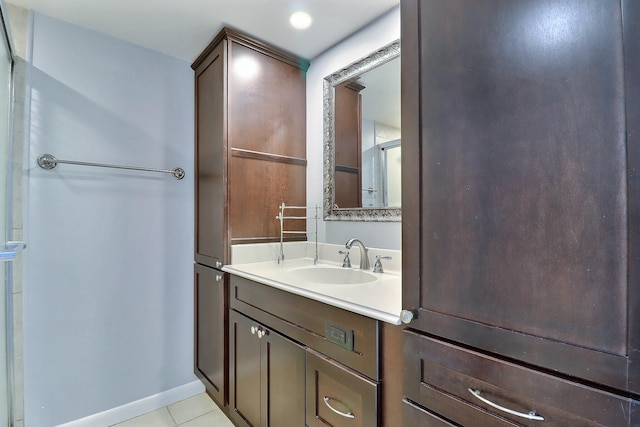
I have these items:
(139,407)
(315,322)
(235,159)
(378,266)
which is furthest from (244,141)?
(139,407)

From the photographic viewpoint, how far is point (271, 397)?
4.30 ft

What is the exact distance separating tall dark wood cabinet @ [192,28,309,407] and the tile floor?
15cm

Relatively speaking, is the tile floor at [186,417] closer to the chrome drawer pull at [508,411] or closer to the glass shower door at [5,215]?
the glass shower door at [5,215]

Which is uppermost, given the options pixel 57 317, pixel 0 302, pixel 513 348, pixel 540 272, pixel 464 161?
pixel 464 161

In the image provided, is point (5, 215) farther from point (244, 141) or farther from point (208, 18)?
point (208, 18)

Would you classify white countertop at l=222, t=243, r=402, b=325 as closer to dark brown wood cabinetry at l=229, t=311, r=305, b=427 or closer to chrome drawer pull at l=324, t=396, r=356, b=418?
dark brown wood cabinetry at l=229, t=311, r=305, b=427

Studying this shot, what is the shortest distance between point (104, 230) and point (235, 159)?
2.87 feet

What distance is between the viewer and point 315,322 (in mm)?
1104

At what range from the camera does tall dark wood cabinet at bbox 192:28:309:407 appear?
5.62 feet

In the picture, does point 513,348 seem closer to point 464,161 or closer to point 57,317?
point 464,161

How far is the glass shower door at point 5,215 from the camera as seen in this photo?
4.46 ft

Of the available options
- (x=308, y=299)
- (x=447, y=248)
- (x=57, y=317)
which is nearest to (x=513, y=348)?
(x=447, y=248)

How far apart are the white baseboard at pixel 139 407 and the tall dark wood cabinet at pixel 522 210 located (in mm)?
1763

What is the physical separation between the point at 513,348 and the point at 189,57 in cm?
231
